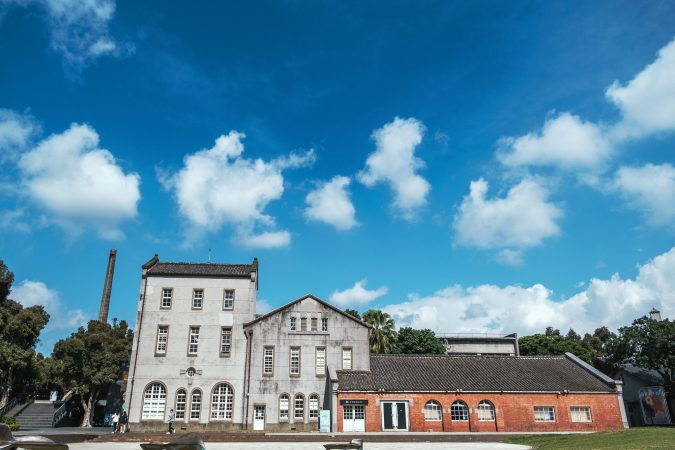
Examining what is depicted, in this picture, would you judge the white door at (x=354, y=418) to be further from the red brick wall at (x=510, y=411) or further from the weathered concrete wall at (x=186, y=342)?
the weathered concrete wall at (x=186, y=342)

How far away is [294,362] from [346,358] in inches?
159

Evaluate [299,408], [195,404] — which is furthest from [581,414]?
[195,404]

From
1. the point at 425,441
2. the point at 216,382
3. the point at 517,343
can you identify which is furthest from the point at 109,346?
the point at 517,343

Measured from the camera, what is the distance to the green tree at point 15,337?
1355 inches

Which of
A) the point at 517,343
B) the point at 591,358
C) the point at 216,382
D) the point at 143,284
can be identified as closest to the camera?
the point at 216,382

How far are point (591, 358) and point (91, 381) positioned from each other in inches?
1955

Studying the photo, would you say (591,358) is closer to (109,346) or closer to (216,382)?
(216,382)

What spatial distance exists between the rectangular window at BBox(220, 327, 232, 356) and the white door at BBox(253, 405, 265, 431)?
4.73 m

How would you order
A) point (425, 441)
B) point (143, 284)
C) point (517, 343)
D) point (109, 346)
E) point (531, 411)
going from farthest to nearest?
1. point (517, 343)
2. point (109, 346)
3. point (143, 284)
4. point (531, 411)
5. point (425, 441)

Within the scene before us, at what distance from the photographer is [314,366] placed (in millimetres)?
36750

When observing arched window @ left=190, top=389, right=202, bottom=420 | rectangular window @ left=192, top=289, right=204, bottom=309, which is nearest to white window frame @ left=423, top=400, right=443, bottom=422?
arched window @ left=190, top=389, right=202, bottom=420

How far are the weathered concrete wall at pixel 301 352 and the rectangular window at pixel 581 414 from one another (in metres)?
14.9

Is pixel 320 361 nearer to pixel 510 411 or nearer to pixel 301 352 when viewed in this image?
pixel 301 352

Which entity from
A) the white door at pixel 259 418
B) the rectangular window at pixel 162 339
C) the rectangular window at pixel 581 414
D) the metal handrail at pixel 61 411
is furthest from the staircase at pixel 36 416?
the rectangular window at pixel 581 414
